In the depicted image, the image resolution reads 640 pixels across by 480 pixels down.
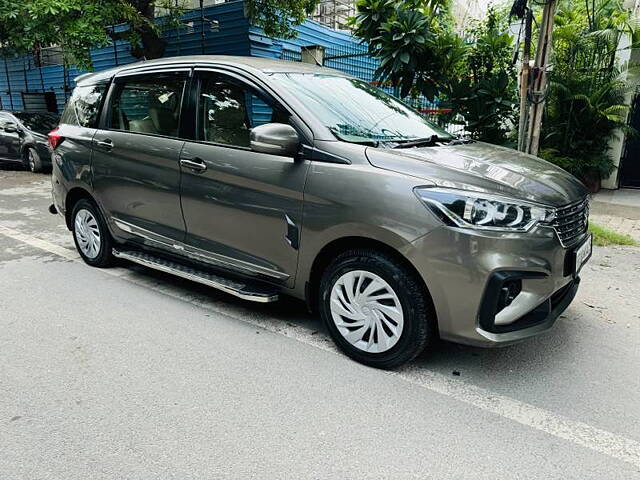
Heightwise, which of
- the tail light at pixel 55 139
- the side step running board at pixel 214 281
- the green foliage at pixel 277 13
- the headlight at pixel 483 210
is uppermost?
the green foliage at pixel 277 13

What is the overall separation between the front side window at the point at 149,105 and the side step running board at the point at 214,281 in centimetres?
105

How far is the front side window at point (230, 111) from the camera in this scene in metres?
3.57

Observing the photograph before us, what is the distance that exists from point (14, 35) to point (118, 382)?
9009 mm

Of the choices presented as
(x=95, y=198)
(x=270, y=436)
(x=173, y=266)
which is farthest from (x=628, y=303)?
(x=95, y=198)

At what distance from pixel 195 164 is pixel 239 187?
1.50ft

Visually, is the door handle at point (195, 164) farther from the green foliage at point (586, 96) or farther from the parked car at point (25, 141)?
the parked car at point (25, 141)

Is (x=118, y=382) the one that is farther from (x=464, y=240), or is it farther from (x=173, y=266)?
(x=464, y=240)

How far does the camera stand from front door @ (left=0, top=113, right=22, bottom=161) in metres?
11.8

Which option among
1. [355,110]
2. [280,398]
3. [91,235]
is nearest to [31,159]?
[91,235]

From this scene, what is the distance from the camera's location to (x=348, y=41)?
613 inches

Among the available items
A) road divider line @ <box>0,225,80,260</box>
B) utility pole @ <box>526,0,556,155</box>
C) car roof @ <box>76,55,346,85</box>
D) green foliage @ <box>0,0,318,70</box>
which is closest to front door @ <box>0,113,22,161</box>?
green foliage @ <box>0,0,318,70</box>

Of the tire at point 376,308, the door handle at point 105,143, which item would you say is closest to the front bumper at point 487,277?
the tire at point 376,308

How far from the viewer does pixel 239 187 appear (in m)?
3.52

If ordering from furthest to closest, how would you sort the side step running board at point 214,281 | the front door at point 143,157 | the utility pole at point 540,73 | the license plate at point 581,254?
the utility pole at point 540,73
the front door at point 143,157
the side step running board at point 214,281
the license plate at point 581,254
